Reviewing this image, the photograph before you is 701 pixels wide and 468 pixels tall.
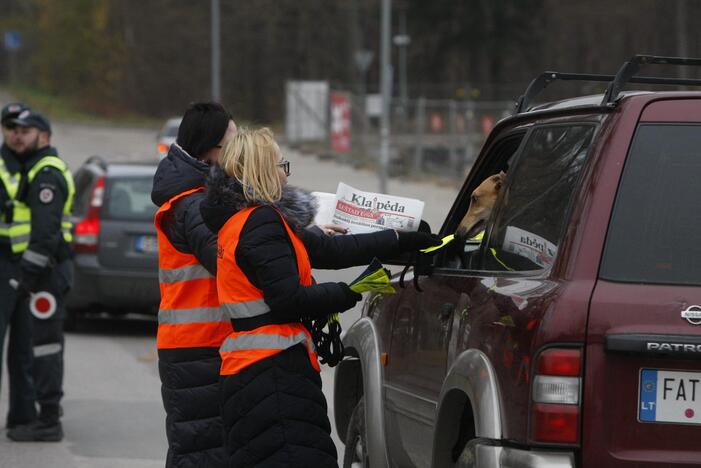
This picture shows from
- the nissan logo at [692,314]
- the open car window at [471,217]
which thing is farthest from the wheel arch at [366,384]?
the nissan logo at [692,314]

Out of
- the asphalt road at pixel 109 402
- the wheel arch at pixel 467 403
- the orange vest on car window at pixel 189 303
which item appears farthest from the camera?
the asphalt road at pixel 109 402

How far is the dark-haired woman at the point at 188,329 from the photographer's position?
5.17 m

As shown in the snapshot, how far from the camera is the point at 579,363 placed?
12.1 feet

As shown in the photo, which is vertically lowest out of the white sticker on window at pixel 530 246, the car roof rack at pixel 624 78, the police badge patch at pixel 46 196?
the police badge patch at pixel 46 196

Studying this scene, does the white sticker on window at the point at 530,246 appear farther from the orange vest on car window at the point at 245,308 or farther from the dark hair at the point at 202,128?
the dark hair at the point at 202,128

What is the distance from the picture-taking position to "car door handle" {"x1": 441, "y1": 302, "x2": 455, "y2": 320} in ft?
15.2

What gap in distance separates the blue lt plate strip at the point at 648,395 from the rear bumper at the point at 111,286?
9566 millimetres

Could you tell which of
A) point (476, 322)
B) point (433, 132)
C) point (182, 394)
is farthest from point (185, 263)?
point (433, 132)

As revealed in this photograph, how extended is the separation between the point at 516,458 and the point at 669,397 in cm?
45

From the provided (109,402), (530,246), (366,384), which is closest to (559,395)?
(530,246)

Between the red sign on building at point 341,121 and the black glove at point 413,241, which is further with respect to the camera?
the red sign on building at point 341,121

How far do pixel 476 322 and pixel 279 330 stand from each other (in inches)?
26.3

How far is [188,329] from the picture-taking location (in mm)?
5188

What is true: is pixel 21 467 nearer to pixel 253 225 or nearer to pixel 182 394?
pixel 182 394
